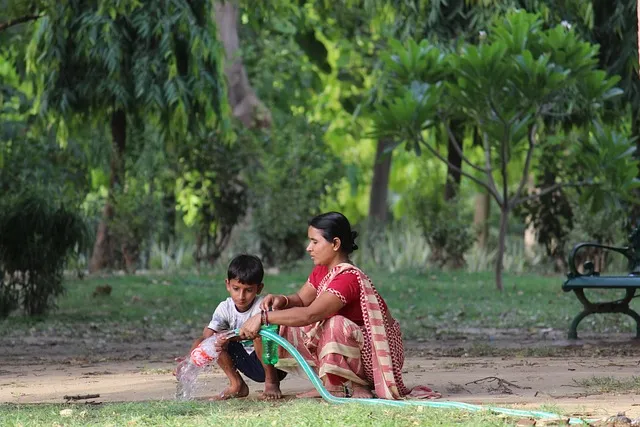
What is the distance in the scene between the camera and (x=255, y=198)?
68.3ft

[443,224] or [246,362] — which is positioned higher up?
[443,224]

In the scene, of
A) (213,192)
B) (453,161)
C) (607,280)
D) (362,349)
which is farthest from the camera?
(453,161)

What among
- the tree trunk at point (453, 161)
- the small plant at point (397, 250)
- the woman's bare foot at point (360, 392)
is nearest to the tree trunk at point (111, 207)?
the small plant at point (397, 250)

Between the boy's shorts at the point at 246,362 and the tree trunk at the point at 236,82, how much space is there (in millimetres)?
15874

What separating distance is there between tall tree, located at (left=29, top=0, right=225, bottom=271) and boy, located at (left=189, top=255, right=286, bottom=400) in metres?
10.4

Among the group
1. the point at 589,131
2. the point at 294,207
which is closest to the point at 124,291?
the point at 294,207

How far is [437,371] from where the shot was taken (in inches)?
344

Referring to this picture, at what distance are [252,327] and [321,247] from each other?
0.60 m

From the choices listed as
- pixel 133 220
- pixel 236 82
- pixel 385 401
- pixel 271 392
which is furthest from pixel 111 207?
pixel 385 401

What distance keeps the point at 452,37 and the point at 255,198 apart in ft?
13.3

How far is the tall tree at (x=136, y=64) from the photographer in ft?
57.4

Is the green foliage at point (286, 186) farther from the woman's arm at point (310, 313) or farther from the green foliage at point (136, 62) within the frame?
the woman's arm at point (310, 313)

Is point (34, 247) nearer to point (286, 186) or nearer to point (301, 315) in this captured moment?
point (301, 315)

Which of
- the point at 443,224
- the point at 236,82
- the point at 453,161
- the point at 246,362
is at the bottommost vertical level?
the point at 246,362
